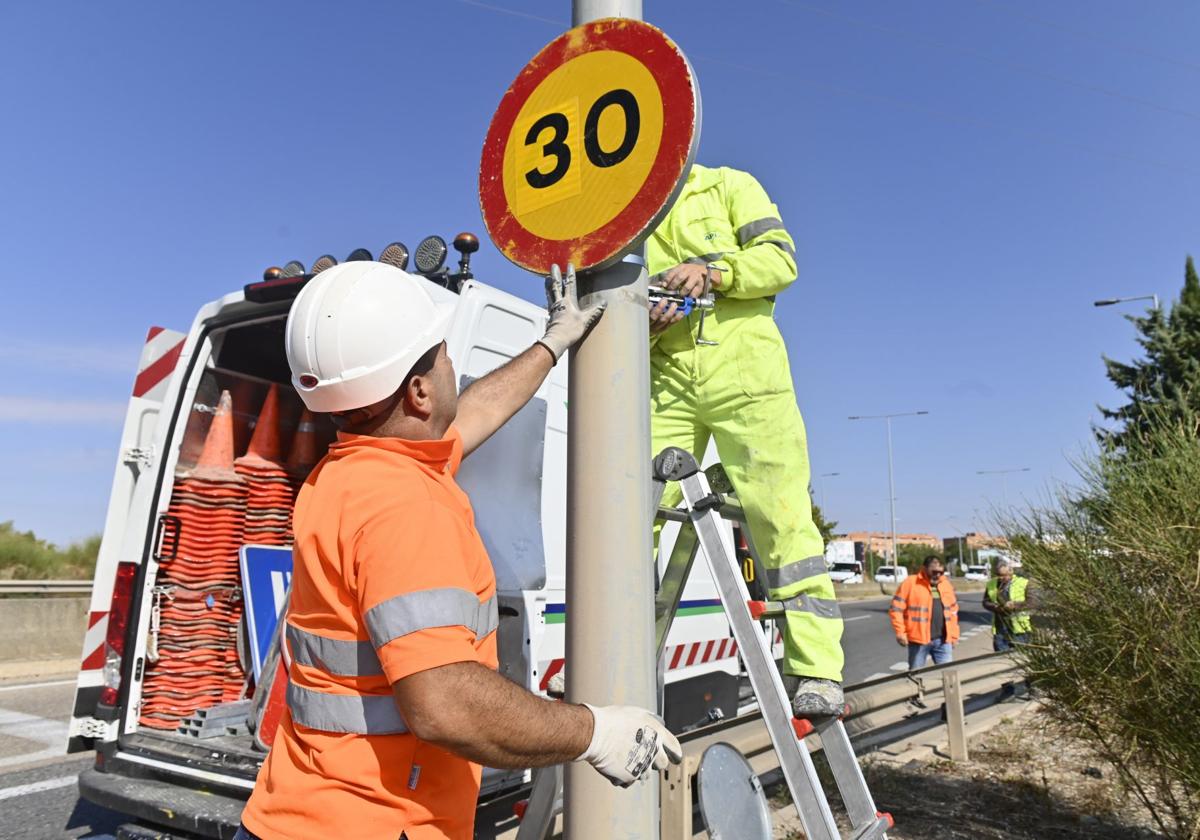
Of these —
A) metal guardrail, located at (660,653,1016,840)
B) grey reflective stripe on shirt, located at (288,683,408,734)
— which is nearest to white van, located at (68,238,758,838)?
metal guardrail, located at (660,653,1016,840)

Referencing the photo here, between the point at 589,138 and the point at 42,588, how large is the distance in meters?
11.7

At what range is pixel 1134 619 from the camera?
3.30m

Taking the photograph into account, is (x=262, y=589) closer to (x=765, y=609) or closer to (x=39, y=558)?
(x=765, y=609)

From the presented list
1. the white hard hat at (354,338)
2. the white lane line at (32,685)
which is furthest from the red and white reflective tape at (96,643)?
the white lane line at (32,685)

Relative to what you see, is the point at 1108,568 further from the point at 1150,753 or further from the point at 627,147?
the point at 627,147

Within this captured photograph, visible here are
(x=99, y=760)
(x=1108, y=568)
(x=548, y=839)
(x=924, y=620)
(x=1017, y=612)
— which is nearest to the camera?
(x=548, y=839)

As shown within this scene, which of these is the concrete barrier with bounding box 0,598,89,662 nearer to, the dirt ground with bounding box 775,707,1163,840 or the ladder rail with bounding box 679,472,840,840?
the dirt ground with bounding box 775,707,1163,840

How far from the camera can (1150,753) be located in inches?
130

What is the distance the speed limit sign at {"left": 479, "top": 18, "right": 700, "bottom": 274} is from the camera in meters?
1.99

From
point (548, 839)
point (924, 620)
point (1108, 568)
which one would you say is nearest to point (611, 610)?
point (548, 839)

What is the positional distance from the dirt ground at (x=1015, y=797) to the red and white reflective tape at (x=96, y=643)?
323 centimetres

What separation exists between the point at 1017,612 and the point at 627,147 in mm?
3228

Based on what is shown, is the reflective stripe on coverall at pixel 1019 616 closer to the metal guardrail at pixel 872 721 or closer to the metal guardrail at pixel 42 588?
the metal guardrail at pixel 872 721

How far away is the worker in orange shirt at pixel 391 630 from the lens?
1.47 meters
